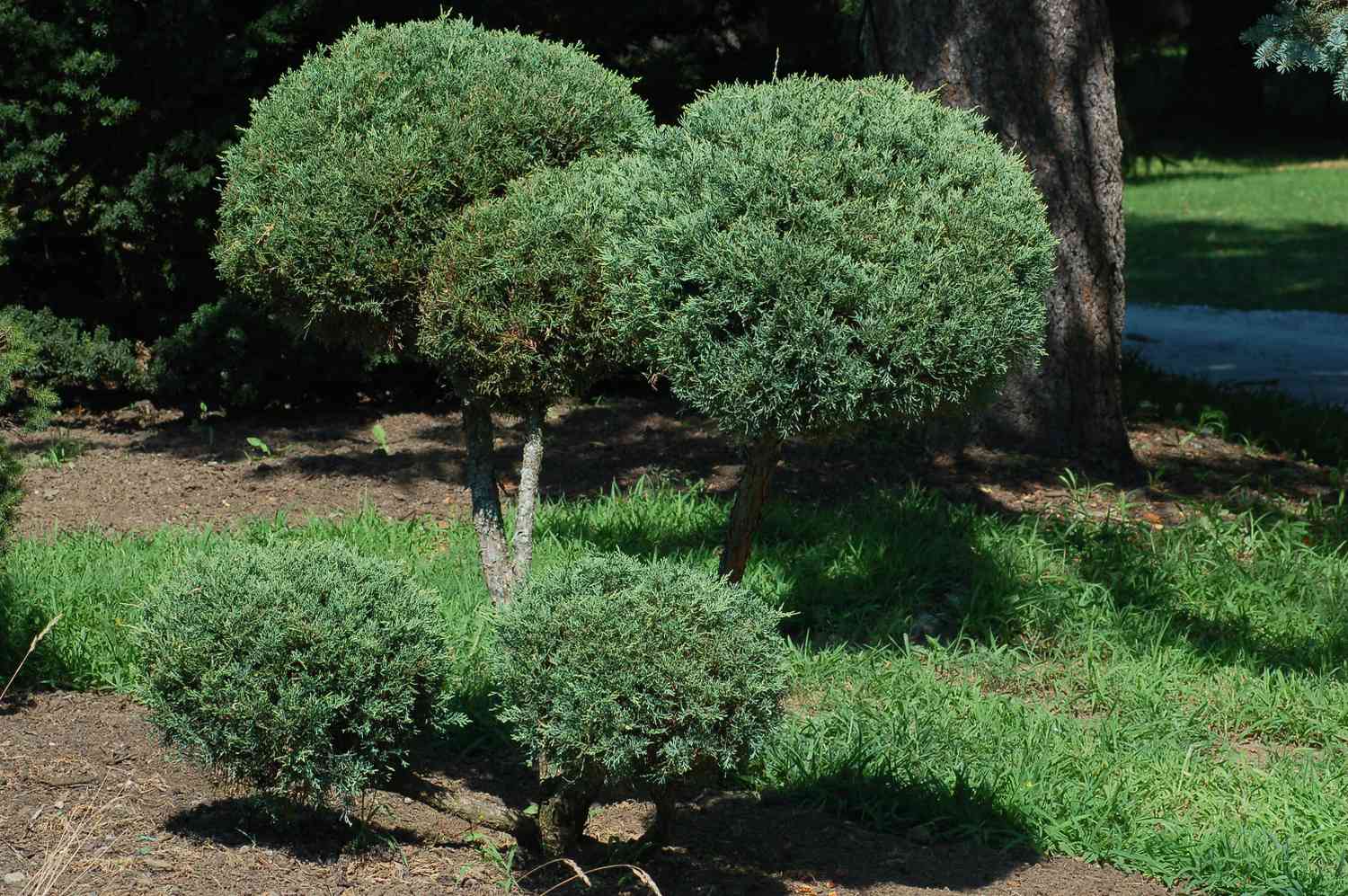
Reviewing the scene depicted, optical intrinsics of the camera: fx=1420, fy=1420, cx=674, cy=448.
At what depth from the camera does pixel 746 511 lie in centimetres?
416

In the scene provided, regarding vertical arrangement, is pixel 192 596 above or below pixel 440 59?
below

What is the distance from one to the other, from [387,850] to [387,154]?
1.84 metres

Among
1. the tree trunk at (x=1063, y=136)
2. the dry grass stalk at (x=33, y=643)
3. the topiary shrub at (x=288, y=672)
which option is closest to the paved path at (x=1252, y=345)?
the tree trunk at (x=1063, y=136)

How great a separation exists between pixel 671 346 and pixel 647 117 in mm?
1192

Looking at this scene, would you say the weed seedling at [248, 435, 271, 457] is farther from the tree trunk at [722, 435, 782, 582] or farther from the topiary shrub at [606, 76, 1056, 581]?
the topiary shrub at [606, 76, 1056, 581]

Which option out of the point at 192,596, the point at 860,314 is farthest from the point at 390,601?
the point at 860,314

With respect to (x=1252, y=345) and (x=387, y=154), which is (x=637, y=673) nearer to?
(x=387, y=154)

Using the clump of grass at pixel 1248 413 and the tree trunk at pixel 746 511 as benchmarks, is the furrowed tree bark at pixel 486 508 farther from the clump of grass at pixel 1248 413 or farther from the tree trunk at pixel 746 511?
the clump of grass at pixel 1248 413

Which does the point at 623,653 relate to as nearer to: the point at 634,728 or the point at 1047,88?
the point at 634,728

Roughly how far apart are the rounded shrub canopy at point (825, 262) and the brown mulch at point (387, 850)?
117 cm

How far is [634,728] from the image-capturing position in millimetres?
3090

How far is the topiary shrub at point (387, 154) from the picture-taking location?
3.83 metres

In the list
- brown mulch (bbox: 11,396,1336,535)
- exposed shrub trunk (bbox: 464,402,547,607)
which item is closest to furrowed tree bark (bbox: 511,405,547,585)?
exposed shrub trunk (bbox: 464,402,547,607)

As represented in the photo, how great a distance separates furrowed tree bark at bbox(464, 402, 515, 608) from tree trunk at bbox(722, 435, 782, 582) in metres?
0.69
